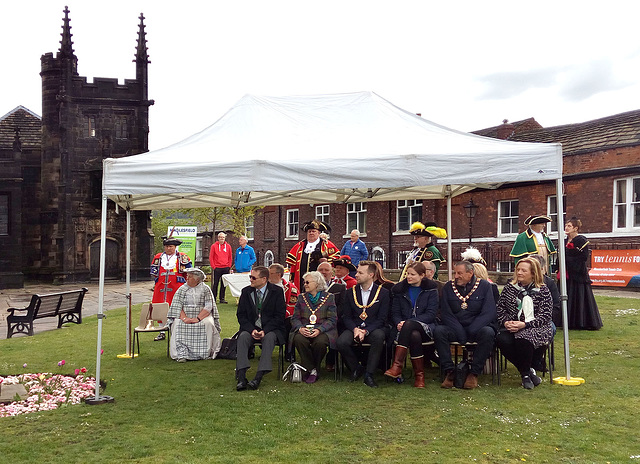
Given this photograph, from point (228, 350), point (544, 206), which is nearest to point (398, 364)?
point (228, 350)

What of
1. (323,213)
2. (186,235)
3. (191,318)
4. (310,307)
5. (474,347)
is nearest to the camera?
(474,347)

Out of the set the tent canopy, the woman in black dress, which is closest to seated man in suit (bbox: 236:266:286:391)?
the tent canopy

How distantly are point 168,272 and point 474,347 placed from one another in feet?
19.4

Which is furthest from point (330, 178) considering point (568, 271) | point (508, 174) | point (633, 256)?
point (633, 256)

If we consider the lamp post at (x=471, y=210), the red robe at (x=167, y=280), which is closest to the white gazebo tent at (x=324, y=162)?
the red robe at (x=167, y=280)

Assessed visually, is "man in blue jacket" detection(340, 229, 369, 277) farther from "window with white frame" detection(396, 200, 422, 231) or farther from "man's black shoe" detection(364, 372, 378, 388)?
"window with white frame" detection(396, 200, 422, 231)

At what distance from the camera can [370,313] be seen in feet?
24.7

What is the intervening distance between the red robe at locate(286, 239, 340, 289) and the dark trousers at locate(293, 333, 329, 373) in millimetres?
2109

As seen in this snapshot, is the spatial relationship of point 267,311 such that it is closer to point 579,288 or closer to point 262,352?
point 262,352

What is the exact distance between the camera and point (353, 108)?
28.9 ft

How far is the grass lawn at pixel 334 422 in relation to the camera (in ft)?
15.9

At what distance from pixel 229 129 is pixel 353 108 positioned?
1793 mm

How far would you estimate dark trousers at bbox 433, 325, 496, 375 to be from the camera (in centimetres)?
692

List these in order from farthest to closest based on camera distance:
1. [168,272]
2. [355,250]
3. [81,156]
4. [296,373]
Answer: [81,156] < [355,250] < [168,272] < [296,373]
